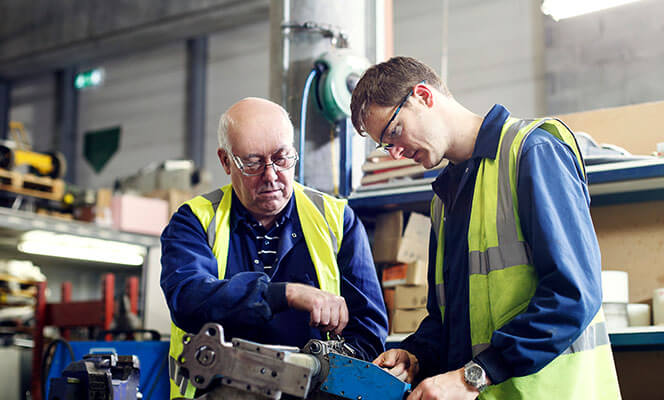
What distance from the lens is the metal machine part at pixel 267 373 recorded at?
1219 millimetres

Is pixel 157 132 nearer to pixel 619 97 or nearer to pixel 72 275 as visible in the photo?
pixel 72 275

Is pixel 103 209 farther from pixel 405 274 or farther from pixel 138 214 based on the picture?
pixel 405 274

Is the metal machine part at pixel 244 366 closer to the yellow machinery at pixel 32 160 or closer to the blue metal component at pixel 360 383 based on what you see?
the blue metal component at pixel 360 383

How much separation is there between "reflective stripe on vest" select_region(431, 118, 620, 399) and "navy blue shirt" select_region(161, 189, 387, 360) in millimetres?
380

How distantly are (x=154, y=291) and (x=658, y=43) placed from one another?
4.55 metres

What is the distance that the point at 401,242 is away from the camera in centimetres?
278

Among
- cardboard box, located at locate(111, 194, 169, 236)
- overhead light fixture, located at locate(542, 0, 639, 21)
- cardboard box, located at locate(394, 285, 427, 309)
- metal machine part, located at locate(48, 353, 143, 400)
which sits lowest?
metal machine part, located at locate(48, 353, 143, 400)

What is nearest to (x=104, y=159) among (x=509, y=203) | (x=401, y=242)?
(x=401, y=242)

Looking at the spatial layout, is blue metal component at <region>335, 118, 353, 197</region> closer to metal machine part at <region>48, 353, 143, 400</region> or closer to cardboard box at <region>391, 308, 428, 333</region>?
cardboard box at <region>391, 308, 428, 333</region>

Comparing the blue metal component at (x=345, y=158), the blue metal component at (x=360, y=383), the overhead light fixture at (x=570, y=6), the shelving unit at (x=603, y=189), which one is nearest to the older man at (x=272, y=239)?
the blue metal component at (x=360, y=383)

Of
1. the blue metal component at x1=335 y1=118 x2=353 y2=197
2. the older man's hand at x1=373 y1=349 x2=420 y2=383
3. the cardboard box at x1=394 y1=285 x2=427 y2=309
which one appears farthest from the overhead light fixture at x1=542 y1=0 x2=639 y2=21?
the older man's hand at x1=373 y1=349 x2=420 y2=383

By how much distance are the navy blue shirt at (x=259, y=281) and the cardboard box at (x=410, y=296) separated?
84 cm

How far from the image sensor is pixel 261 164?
1.77m

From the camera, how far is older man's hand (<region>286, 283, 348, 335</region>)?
149 centimetres
